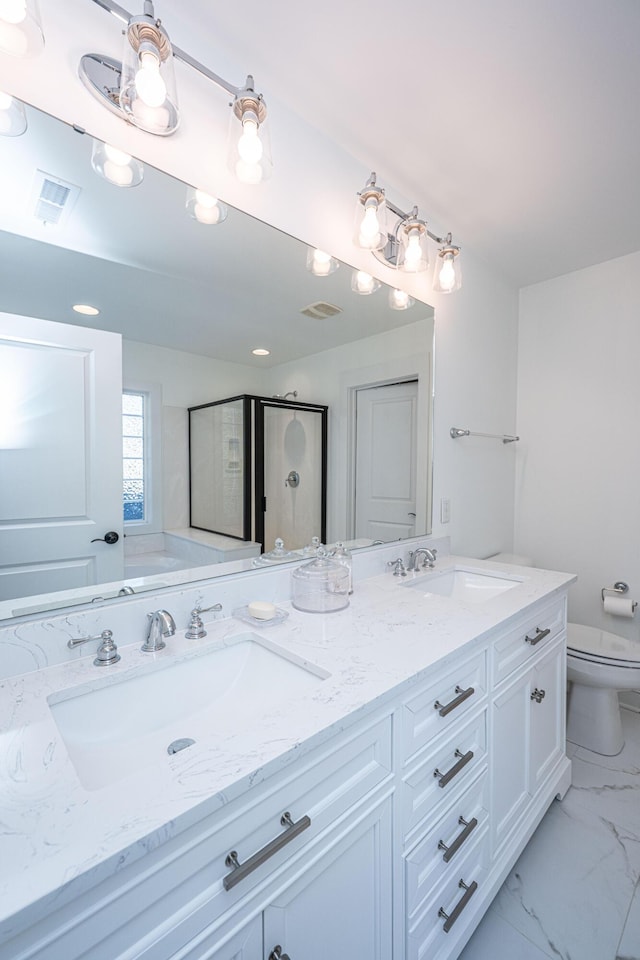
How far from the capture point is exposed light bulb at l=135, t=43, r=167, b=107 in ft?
2.90

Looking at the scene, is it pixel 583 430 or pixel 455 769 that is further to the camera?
pixel 583 430

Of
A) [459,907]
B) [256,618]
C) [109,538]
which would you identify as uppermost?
[109,538]

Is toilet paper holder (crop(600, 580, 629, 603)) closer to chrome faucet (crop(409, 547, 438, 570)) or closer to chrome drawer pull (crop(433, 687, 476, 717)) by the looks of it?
chrome faucet (crop(409, 547, 438, 570))

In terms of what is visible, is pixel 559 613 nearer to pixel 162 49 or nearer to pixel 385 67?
pixel 385 67

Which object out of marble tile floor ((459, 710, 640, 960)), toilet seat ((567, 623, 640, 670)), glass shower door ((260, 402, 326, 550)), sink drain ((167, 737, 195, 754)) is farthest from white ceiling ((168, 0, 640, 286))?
marble tile floor ((459, 710, 640, 960))

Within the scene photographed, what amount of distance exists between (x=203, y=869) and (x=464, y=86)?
1870 millimetres

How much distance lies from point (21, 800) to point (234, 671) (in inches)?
19.0

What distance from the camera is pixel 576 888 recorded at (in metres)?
1.26

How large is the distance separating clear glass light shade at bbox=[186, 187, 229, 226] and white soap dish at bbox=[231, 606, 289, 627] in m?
1.05

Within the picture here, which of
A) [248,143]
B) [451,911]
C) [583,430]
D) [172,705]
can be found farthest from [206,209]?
[583,430]

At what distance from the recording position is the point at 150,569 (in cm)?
105

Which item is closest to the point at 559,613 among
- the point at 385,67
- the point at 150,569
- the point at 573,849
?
the point at 573,849

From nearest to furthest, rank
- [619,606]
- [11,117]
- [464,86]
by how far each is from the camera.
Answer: [11,117] < [464,86] < [619,606]

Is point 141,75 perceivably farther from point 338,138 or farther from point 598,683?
point 598,683
